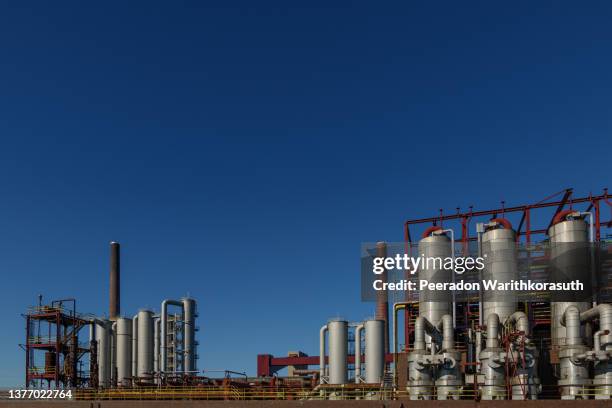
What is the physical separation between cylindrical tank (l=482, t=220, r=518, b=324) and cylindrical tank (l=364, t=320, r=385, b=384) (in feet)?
52.8

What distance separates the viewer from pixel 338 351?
198 feet

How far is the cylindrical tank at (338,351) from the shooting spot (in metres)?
59.5

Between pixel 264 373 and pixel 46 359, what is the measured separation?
35.3 meters

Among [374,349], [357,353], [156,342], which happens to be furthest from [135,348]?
[374,349]

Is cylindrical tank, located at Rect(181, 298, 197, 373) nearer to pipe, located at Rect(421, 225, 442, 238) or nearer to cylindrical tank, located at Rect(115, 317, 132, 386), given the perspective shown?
cylindrical tank, located at Rect(115, 317, 132, 386)

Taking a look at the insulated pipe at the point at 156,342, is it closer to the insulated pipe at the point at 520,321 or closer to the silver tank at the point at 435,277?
the silver tank at the point at 435,277

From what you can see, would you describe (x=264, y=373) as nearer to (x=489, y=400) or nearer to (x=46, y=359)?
(x=46, y=359)

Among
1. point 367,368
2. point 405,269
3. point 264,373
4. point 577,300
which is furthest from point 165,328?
point 577,300

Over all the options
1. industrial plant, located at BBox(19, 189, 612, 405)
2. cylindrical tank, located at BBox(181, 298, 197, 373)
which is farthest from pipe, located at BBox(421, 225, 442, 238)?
cylindrical tank, located at BBox(181, 298, 197, 373)

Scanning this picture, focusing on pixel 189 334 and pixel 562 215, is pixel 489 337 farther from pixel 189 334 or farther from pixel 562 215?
pixel 189 334

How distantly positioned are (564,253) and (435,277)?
7982 millimetres

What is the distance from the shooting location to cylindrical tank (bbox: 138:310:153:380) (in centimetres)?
6712

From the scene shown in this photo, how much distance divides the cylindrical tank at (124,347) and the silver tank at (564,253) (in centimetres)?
4124

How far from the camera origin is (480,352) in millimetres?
42000
